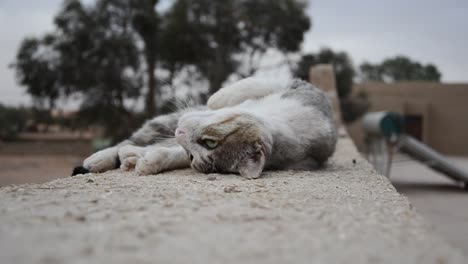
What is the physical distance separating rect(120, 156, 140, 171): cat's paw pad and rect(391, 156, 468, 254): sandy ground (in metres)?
4.17

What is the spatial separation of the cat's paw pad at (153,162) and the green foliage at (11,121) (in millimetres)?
25916

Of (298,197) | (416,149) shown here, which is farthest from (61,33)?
(298,197)

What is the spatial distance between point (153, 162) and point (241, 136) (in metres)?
0.65

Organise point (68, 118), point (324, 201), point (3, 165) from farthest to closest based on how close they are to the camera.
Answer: point (68, 118)
point (3, 165)
point (324, 201)

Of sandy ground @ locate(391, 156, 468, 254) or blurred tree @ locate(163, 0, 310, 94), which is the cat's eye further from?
blurred tree @ locate(163, 0, 310, 94)

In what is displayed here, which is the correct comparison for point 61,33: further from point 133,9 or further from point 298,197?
point 298,197

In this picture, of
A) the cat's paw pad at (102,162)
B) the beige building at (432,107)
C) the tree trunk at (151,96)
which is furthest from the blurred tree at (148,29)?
the cat's paw pad at (102,162)

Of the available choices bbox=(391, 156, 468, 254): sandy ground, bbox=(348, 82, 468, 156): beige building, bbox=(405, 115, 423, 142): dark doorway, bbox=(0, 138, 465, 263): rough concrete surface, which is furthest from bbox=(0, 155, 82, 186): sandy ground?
bbox=(405, 115, 423, 142): dark doorway

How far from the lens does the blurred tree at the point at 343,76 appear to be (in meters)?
22.2

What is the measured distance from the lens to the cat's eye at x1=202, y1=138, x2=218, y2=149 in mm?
3071

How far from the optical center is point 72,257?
1.35m

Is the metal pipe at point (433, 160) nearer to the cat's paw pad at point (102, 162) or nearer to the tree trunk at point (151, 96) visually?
the tree trunk at point (151, 96)

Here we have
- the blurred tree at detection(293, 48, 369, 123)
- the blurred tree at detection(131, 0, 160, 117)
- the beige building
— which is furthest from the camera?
the beige building

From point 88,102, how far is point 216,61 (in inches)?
219
